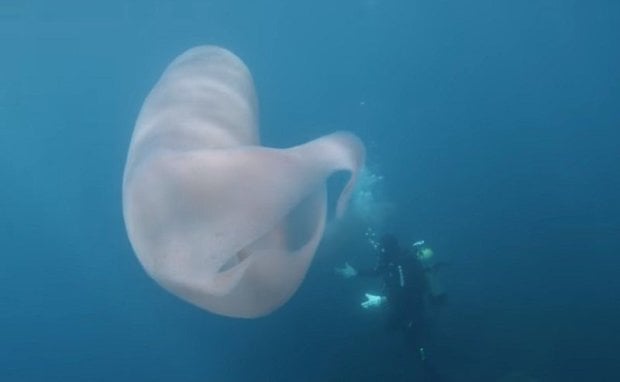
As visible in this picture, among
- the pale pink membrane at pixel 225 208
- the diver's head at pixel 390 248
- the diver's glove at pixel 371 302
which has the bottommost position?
the pale pink membrane at pixel 225 208

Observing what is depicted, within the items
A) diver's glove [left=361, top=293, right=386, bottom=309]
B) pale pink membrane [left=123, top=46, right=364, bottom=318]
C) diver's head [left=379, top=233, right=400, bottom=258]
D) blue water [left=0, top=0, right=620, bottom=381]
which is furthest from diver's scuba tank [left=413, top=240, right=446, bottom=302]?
pale pink membrane [left=123, top=46, right=364, bottom=318]

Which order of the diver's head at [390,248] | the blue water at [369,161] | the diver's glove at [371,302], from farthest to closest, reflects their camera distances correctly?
the blue water at [369,161], the diver's glove at [371,302], the diver's head at [390,248]

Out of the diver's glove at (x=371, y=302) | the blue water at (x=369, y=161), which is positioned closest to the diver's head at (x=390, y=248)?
the blue water at (x=369, y=161)

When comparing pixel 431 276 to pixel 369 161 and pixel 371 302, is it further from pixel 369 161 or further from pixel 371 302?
pixel 369 161

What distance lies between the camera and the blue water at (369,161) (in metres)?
19.3

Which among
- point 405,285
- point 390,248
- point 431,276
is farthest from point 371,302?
point 390,248

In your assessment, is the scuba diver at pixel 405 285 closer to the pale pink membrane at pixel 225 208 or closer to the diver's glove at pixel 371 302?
the diver's glove at pixel 371 302

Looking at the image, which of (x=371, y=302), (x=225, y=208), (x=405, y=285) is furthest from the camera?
(x=371, y=302)

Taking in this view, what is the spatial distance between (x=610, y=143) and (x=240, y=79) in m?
41.0

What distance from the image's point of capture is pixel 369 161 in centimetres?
3172

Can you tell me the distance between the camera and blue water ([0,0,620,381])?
63.5ft

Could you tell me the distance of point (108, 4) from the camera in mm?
30078

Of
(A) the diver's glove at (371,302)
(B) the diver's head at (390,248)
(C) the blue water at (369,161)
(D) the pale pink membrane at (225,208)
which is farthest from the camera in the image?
(C) the blue water at (369,161)

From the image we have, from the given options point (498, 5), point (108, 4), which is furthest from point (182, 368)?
point (498, 5)
